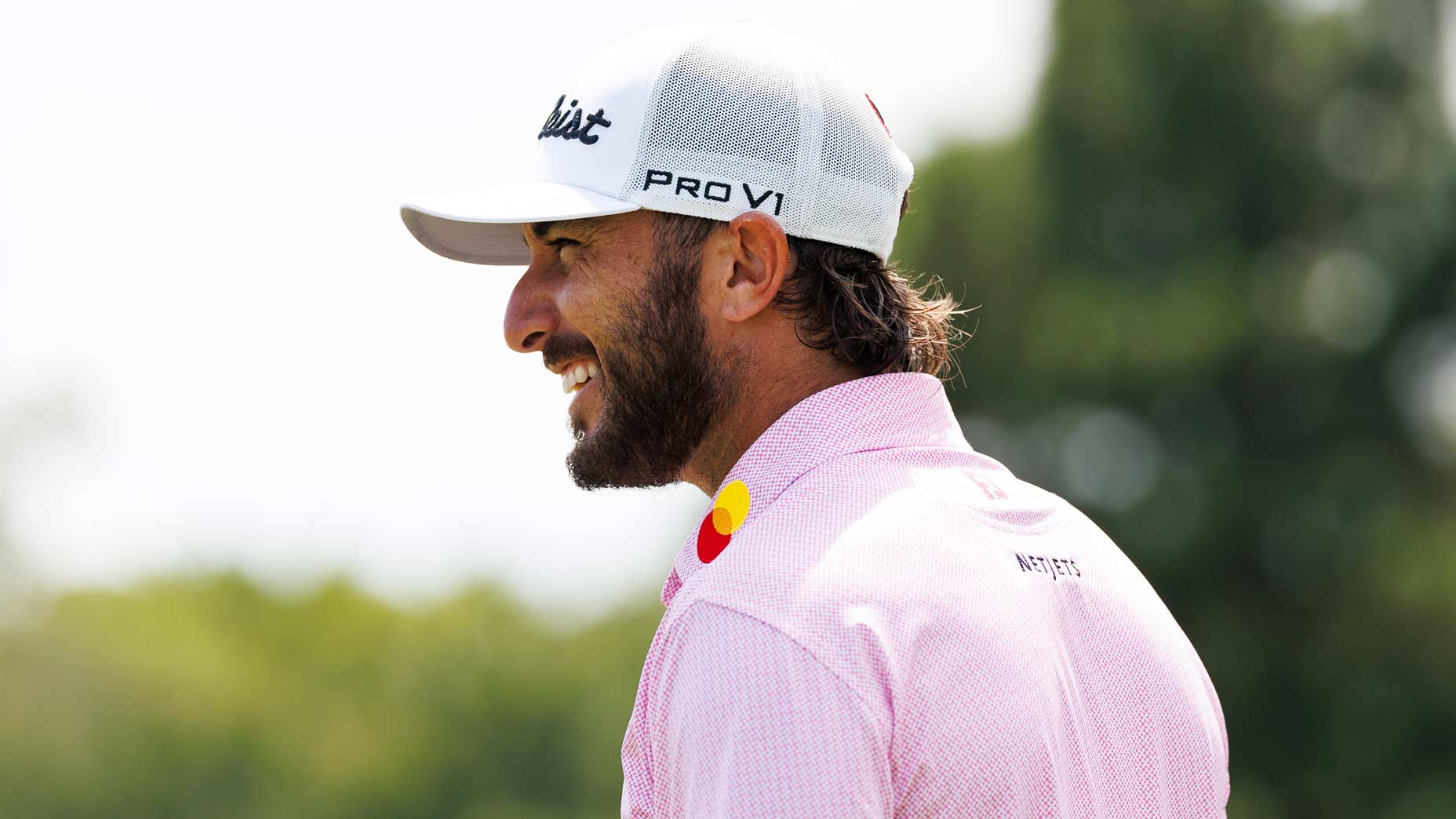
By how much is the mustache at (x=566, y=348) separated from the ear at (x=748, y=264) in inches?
8.7

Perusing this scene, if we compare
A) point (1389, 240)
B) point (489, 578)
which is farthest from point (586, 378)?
point (489, 578)

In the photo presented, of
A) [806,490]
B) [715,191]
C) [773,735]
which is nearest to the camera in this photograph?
[773,735]

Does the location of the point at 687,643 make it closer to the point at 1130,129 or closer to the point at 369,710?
the point at 1130,129

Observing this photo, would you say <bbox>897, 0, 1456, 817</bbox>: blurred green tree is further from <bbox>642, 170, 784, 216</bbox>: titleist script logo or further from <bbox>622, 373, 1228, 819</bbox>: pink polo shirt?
<bbox>622, 373, 1228, 819</bbox>: pink polo shirt

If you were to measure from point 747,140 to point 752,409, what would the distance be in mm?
355

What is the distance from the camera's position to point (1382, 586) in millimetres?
10320

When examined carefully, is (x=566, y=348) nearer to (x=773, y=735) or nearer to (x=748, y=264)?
(x=748, y=264)

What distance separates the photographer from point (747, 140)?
2039mm

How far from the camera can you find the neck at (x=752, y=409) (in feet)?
6.68

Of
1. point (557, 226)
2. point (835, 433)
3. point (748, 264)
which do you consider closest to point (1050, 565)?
point (835, 433)

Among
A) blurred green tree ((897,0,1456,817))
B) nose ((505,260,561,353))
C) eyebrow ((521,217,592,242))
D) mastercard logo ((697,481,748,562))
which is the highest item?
eyebrow ((521,217,592,242))

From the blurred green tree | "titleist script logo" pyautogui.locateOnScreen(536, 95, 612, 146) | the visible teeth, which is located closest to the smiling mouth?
the visible teeth

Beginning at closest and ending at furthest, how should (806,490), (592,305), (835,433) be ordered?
(806,490), (835,433), (592,305)

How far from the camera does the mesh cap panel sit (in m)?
2.03
